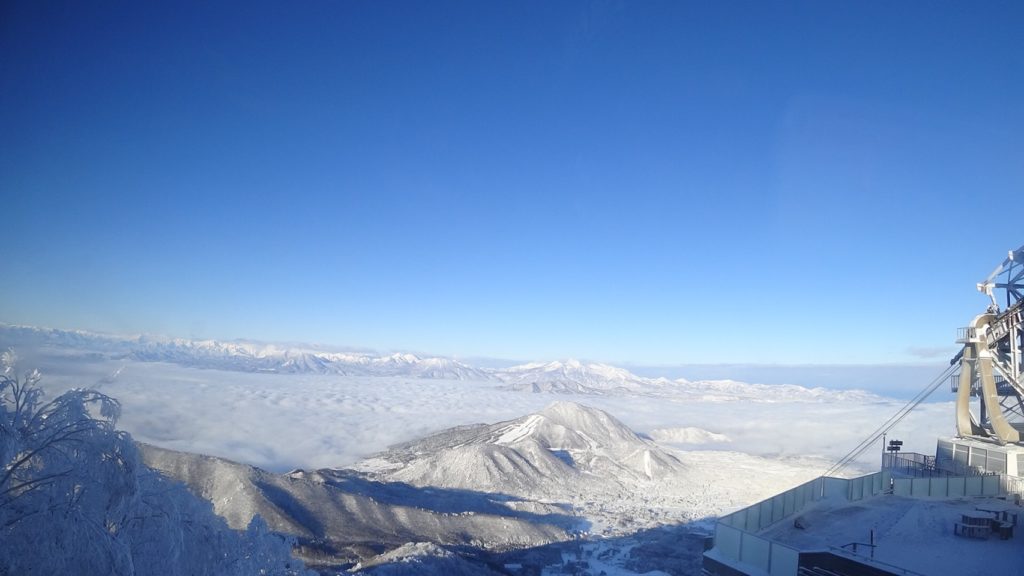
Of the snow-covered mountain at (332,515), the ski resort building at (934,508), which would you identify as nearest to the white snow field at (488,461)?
the snow-covered mountain at (332,515)

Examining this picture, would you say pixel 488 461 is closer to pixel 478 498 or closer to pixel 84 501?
pixel 478 498

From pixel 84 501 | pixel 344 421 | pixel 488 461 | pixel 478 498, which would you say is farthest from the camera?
pixel 344 421

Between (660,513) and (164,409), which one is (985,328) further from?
(164,409)

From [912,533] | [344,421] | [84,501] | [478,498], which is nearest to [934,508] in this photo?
[912,533]

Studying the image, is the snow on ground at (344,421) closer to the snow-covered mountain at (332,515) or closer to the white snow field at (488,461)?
the white snow field at (488,461)

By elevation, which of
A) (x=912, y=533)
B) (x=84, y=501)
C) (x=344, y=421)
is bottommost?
(x=344, y=421)

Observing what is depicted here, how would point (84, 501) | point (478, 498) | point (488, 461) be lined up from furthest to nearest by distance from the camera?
point (488, 461) → point (478, 498) → point (84, 501)
